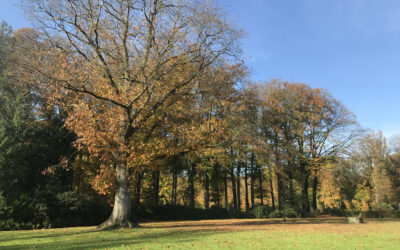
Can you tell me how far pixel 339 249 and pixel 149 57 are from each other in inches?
513

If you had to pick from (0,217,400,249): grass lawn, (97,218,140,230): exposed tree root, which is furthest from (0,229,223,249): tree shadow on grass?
(97,218,140,230): exposed tree root

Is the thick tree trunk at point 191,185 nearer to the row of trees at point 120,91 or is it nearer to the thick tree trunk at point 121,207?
the row of trees at point 120,91

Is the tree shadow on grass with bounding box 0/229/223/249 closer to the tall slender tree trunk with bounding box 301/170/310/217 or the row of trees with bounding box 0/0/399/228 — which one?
the row of trees with bounding box 0/0/399/228

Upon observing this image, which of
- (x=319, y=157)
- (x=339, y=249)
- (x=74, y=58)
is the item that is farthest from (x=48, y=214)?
(x=319, y=157)

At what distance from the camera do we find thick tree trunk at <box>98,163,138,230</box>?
49.6 ft

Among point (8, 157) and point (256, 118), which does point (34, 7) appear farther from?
point (256, 118)

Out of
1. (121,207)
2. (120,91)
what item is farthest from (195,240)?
(120,91)

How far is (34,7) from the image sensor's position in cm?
1379

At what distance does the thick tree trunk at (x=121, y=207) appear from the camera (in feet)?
49.6

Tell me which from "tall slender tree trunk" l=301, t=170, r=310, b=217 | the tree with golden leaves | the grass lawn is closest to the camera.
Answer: the grass lawn

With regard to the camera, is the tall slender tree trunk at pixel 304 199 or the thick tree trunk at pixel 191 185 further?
the tall slender tree trunk at pixel 304 199

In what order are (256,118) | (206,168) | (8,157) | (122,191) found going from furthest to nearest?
(256,118)
(206,168)
(8,157)
(122,191)

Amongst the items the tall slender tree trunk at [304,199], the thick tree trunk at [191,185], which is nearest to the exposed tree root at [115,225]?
the thick tree trunk at [191,185]

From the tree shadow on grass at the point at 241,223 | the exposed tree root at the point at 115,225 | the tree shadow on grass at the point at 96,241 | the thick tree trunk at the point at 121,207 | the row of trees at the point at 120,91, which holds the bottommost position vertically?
the tree shadow on grass at the point at 241,223
